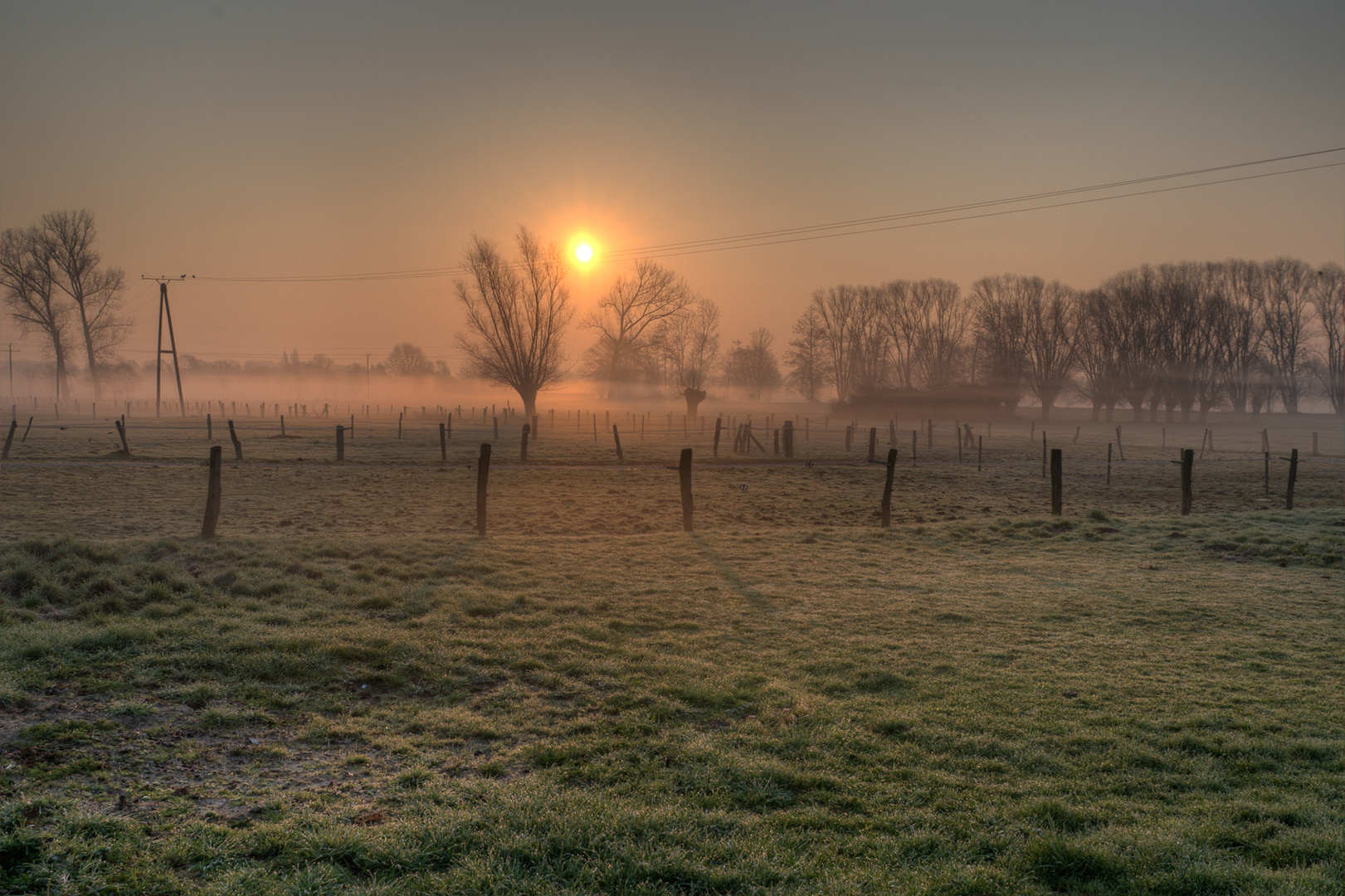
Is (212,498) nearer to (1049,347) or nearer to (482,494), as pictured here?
(482,494)

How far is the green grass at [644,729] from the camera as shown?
13.3 ft

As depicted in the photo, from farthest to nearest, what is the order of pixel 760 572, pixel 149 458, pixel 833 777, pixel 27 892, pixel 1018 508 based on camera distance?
pixel 149 458, pixel 1018 508, pixel 760 572, pixel 833 777, pixel 27 892

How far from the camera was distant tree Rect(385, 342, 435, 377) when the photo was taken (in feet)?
625

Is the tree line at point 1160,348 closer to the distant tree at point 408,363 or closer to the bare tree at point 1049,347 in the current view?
the bare tree at point 1049,347

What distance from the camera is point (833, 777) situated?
5133 millimetres

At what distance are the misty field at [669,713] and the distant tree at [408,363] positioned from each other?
183 metres

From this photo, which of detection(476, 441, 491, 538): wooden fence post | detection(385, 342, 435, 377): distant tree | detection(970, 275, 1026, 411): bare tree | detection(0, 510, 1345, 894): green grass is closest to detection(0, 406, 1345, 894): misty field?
detection(0, 510, 1345, 894): green grass

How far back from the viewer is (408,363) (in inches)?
7500

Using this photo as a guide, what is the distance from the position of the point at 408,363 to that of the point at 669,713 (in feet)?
646

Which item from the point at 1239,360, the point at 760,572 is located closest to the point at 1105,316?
the point at 1239,360

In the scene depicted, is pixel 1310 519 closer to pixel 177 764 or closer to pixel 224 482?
pixel 177 764

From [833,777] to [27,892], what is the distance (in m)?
4.42

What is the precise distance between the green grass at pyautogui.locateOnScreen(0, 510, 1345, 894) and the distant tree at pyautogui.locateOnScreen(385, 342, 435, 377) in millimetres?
188685

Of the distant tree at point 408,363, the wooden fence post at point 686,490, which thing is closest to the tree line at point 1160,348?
the wooden fence post at point 686,490
